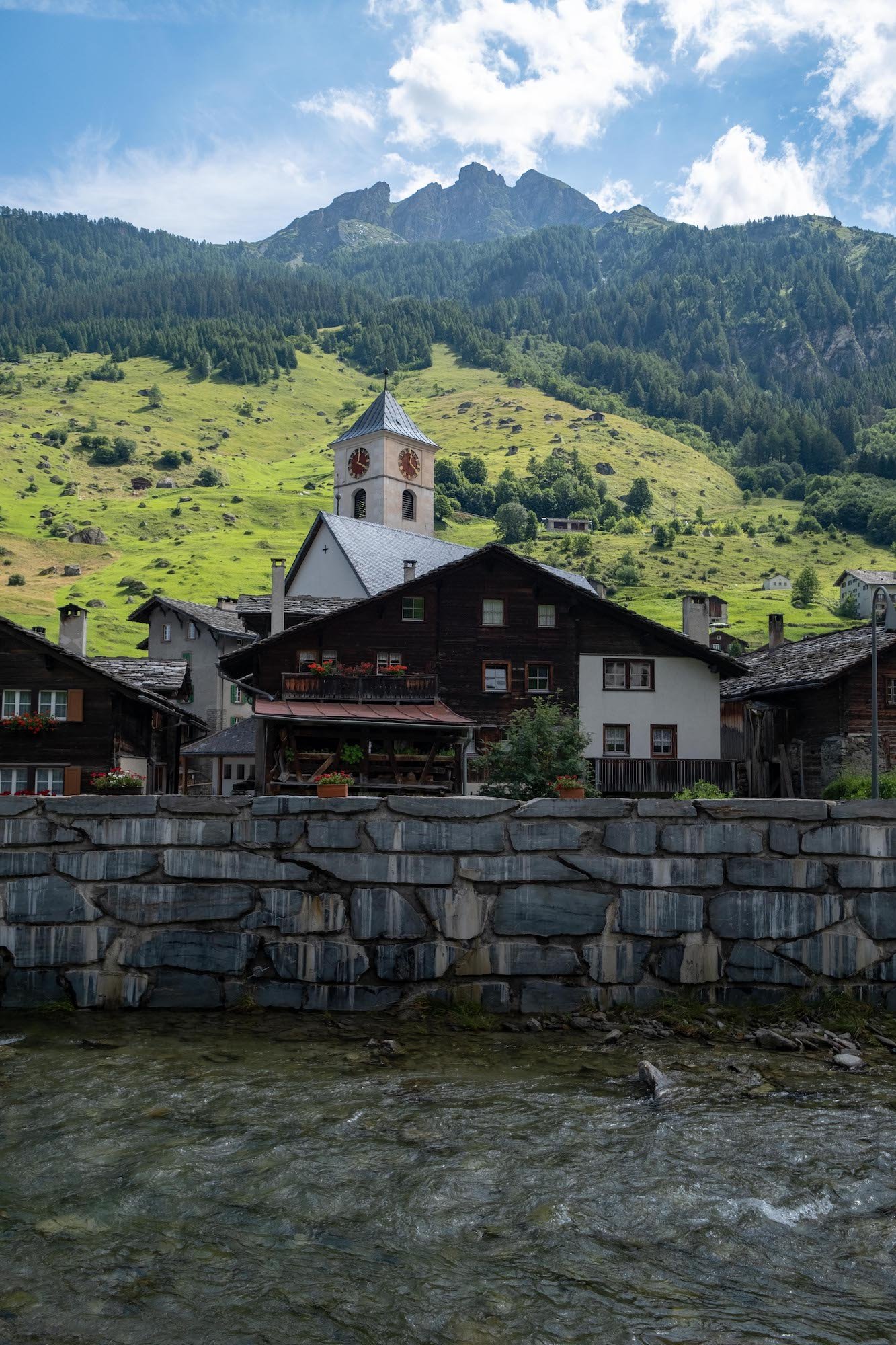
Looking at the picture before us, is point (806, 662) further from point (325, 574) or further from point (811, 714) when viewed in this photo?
point (325, 574)

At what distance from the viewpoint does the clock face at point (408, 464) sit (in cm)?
10441

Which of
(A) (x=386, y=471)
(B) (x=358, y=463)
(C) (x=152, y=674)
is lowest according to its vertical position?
(C) (x=152, y=674)

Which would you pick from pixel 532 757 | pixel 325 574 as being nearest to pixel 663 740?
pixel 532 757

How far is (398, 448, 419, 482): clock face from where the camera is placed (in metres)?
104

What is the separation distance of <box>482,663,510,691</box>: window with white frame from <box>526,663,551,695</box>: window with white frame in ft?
3.15

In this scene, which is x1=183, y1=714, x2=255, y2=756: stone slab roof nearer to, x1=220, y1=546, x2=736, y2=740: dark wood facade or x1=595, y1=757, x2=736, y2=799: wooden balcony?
x1=220, y1=546, x2=736, y2=740: dark wood facade

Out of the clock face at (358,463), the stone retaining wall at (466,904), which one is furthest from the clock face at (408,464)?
the stone retaining wall at (466,904)

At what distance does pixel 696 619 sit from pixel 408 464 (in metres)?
52.9

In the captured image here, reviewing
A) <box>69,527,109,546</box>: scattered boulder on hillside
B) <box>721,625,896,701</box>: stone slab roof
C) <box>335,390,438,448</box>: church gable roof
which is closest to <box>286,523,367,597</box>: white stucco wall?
<box>721,625,896,701</box>: stone slab roof

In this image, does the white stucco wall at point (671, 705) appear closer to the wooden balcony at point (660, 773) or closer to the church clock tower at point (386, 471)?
the wooden balcony at point (660, 773)

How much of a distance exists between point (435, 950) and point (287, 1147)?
348 cm

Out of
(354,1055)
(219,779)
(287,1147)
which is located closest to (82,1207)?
(287,1147)

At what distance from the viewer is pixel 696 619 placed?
58219 mm

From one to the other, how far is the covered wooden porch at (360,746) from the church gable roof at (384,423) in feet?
209
